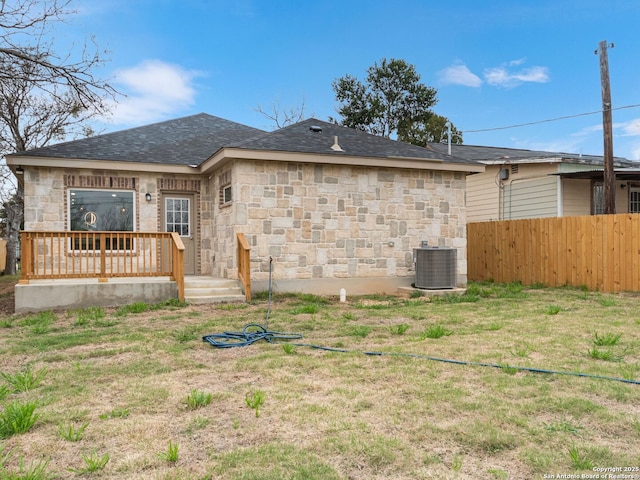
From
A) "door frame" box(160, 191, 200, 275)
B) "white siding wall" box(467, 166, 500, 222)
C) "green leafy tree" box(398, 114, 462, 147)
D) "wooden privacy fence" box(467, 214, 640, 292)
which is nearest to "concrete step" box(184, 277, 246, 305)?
"door frame" box(160, 191, 200, 275)

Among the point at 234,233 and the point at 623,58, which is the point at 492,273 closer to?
the point at 234,233

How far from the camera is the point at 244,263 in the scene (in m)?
9.25

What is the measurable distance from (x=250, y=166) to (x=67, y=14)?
4.79 metres

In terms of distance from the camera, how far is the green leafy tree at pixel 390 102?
3256cm

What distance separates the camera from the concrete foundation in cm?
836

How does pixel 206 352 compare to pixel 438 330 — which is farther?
pixel 438 330

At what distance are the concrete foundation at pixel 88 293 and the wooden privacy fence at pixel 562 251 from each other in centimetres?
895

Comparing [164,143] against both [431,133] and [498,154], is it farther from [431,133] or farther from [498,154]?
[431,133]

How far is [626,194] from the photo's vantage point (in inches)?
605

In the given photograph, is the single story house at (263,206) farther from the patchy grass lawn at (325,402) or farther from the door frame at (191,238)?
the patchy grass lawn at (325,402)

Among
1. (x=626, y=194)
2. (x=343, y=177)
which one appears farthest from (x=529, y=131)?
(x=343, y=177)

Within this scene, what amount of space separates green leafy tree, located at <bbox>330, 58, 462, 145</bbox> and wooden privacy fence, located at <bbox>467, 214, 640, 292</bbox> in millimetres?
19741

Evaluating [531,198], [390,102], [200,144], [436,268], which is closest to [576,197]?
[531,198]

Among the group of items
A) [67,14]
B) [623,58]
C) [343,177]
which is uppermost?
[623,58]
